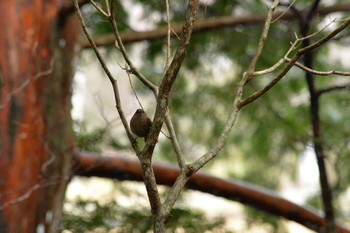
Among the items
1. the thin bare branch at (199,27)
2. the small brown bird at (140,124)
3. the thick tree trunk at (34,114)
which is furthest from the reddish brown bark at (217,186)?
the small brown bird at (140,124)

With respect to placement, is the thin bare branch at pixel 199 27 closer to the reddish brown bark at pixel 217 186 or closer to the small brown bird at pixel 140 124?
the reddish brown bark at pixel 217 186

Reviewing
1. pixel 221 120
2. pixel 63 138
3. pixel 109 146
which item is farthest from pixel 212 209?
pixel 63 138

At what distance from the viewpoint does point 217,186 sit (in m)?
3.45

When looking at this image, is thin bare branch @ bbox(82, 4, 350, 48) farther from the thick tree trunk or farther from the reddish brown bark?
the reddish brown bark

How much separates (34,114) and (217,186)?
1084 mm

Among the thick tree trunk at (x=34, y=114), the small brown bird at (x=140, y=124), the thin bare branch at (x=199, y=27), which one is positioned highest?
the thin bare branch at (x=199, y=27)

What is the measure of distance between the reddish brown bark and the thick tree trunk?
13.8 inches

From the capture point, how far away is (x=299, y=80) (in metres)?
5.18

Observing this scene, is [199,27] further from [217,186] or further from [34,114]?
[34,114]

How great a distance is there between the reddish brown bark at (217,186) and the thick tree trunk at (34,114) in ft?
1.15

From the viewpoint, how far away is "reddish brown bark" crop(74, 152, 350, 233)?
3262 mm

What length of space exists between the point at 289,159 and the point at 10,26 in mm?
3936

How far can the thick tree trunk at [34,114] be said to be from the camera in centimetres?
268

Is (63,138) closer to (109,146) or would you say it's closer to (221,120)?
(109,146)
